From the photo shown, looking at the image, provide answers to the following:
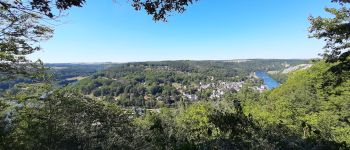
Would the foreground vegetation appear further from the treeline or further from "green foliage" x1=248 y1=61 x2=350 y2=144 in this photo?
the treeline

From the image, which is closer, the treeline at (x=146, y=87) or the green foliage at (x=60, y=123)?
the green foliage at (x=60, y=123)

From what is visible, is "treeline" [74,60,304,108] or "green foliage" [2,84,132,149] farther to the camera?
"treeline" [74,60,304,108]

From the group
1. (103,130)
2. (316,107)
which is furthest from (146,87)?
(103,130)

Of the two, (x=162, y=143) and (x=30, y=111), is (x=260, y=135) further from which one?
(x=30, y=111)

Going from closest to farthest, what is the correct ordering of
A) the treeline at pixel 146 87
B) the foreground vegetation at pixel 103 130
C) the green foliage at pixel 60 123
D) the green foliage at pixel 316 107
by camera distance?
the foreground vegetation at pixel 103 130 → the green foliage at pixel 60 123 → the green foliage at pixel 316 107 → the treeline at pixel 146 87

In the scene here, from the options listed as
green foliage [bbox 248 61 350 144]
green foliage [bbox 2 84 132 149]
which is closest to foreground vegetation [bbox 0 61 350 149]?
green foliage [bbox 2 84 132 149]

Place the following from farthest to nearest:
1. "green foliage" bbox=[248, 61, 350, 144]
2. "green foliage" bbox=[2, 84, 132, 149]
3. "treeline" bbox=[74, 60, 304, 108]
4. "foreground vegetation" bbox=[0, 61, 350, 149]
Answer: "treeline" bbox=[74, 60, 304, 108] → "green foliage" bbox=[248, 61, 350, 144] → "green foliage" bbox=[2, 84, 132, 149] → "foreground vegetation" bbox=[0, 61, 350, 149]

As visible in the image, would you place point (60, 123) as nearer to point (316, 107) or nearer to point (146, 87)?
point (316, 107)

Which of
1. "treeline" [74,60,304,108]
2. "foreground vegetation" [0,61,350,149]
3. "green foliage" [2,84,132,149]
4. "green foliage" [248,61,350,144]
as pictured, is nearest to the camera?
"foreground vegetation" [0,61,350,149]

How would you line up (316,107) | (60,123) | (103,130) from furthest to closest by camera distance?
(316,107) < (103,130) < (60,123)

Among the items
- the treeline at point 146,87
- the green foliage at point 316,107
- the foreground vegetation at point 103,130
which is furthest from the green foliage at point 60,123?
the treeline at point 146,87

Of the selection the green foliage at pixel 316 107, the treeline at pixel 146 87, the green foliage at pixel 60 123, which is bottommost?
the treeline at pixel 146 87

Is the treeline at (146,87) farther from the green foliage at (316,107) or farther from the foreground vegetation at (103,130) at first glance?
the foreground vegetation at (103,130)

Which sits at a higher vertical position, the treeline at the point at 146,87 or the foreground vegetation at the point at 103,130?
the foreground vegetation at the point at 103,130
